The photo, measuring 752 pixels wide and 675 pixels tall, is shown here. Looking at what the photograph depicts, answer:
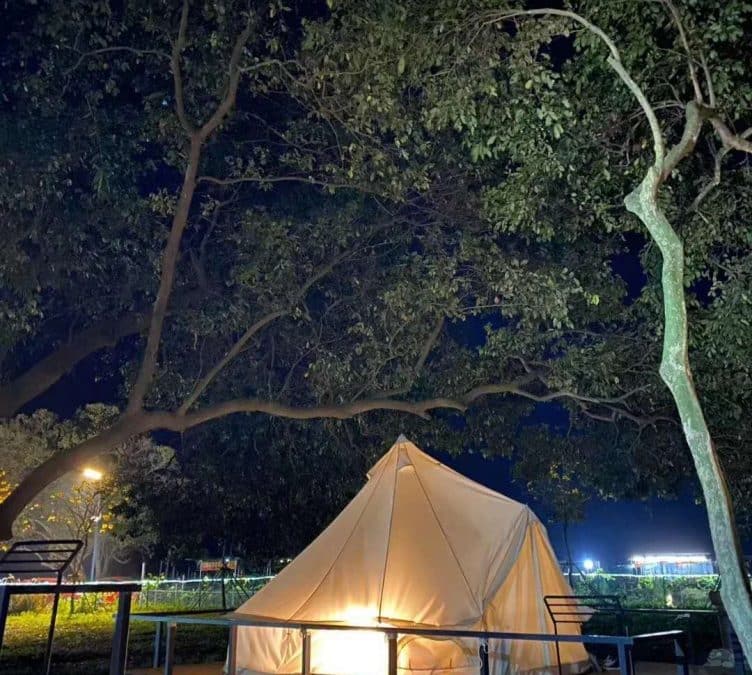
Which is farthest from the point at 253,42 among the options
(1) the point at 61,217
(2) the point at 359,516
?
(2) the point at 359,516

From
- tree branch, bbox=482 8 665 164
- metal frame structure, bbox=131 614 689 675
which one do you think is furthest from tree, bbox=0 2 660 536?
metal frame structure, bbox=131 614 689 675

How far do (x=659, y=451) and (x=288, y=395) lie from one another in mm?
5469

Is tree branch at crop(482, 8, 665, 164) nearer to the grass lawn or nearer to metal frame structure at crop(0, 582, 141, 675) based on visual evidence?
metal frame structure at crop(0, 582, 141, 675)

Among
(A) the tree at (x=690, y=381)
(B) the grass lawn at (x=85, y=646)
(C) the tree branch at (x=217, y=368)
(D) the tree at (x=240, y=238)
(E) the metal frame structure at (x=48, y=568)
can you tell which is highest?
(D) the tree at (x=240, y=238)

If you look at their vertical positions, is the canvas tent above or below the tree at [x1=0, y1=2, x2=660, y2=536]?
below

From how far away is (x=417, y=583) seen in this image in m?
7.21

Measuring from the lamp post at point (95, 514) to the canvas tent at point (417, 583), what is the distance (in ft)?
26.5

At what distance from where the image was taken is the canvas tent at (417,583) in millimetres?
6977

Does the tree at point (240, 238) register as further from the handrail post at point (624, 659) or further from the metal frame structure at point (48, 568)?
the handrail post at point (624, 659)

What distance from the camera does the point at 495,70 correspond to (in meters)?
6.20

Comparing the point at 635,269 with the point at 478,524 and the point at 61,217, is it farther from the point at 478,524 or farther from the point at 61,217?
the point at 61,217

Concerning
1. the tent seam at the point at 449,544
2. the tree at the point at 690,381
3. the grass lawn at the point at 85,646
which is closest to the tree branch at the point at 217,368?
the tent seam at the point at 449,544

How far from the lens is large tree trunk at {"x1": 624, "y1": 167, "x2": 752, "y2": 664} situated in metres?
3.67

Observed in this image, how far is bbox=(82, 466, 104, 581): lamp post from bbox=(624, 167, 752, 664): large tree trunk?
41.3 ft
